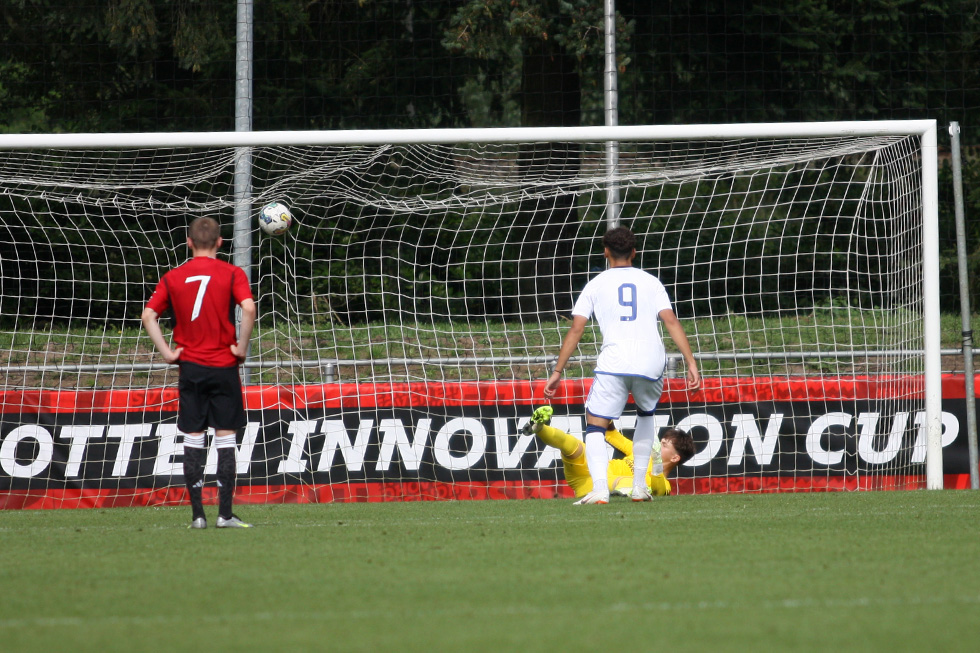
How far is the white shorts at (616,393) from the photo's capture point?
22.1 feet

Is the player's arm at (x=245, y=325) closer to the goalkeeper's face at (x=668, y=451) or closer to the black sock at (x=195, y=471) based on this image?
the black sock at (x=195, y=471)

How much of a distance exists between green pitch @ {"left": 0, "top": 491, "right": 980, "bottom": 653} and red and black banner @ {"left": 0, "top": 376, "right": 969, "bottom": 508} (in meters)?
2.06

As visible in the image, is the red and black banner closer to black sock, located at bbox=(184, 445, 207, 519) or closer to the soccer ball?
the soccer ball

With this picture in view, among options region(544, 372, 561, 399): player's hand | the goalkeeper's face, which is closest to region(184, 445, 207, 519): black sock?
region(544, 372, 561, 399): player's hand

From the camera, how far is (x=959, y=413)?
28.4 ft

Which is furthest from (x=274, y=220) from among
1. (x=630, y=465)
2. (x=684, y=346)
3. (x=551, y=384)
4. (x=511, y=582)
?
(x=511, y=582)

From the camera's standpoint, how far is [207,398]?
587 centimetres

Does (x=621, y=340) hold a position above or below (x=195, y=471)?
above

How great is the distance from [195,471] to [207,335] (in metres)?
0.75

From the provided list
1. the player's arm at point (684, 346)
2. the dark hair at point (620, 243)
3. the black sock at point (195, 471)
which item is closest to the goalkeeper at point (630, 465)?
the player's arm at point (684, 346)

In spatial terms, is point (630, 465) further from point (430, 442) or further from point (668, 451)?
point (430, 442)

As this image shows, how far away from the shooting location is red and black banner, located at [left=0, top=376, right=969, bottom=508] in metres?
8.59

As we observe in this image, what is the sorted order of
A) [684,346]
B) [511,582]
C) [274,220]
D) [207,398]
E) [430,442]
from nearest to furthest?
[511,582] → [207,398] → [684,346] → [274,220] → [430,442]

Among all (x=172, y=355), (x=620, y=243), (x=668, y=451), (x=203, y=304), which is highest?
(x=620, y=243)
